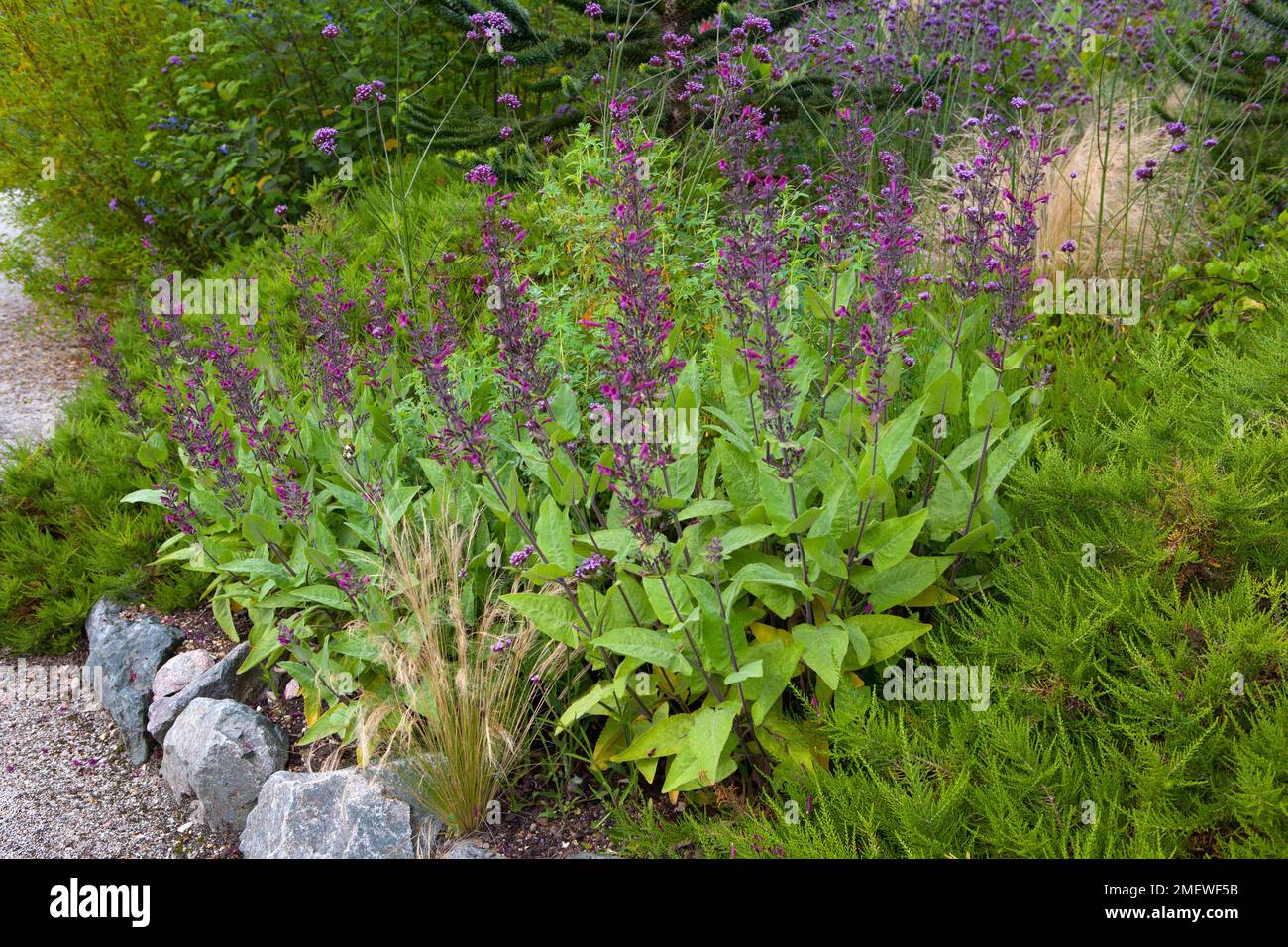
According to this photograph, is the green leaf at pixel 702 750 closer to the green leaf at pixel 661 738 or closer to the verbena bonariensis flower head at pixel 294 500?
the green leaf at pixel 661 738

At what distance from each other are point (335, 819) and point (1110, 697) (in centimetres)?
230

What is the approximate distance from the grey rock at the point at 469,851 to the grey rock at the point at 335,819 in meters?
0.13

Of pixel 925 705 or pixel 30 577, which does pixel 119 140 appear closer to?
pixel 30 577

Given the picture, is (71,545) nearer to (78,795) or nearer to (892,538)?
(78,795)

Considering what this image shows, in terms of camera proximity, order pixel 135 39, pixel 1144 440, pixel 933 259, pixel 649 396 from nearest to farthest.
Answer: pixel 649 396 < pixel 1144 440 < pixel 933 259 < pixel 135 39

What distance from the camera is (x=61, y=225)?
26.1 ft

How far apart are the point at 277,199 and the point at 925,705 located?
644 cm

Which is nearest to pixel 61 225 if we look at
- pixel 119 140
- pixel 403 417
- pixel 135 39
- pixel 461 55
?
pixel 119 140

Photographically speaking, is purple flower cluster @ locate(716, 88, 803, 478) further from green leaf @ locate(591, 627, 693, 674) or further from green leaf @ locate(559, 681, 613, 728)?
green leaf @ locate(559, 681, 613, 728)

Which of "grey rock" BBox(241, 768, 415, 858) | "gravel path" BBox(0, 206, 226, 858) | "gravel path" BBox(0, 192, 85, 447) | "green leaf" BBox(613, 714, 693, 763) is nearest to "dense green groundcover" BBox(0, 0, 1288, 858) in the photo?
"green leaf" BBox(613, 714, 693, 763)

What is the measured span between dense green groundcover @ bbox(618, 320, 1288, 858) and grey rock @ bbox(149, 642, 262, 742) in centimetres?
183

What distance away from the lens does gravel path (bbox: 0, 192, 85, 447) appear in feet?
21.8

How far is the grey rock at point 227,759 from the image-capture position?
341 cm

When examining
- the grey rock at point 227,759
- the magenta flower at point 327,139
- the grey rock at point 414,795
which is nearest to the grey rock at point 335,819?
the grey rock at point 414,795
